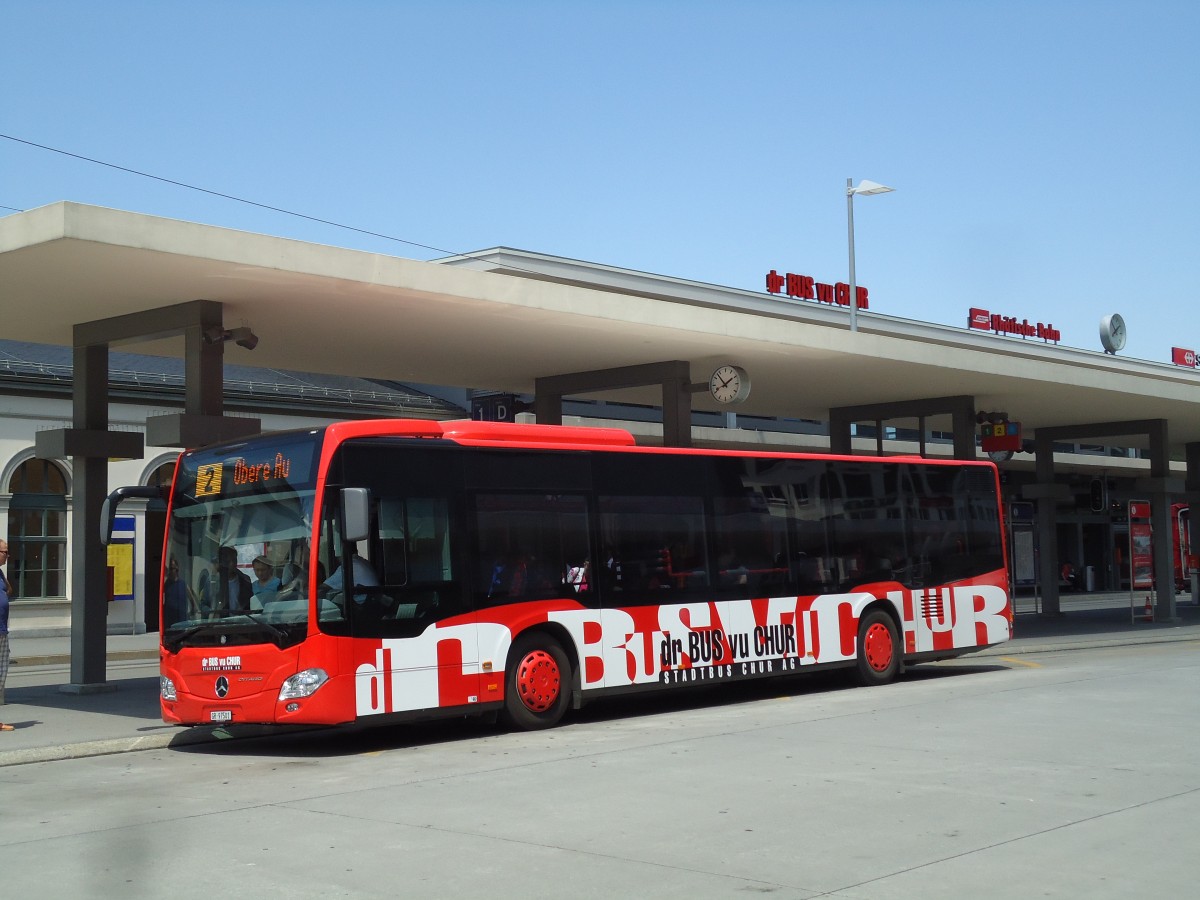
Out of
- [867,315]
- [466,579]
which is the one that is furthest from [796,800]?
[867,315]

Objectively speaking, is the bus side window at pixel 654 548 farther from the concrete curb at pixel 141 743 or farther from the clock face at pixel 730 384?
the clock face at pixel 730 384

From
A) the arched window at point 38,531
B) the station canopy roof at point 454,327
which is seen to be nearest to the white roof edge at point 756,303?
the station canopy roof at point 454,327

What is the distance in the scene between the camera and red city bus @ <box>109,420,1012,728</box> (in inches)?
485

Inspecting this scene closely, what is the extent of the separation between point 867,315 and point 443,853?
161 ft

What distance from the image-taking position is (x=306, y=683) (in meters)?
12.0

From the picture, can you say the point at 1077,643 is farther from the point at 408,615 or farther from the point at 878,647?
the point at 408,615

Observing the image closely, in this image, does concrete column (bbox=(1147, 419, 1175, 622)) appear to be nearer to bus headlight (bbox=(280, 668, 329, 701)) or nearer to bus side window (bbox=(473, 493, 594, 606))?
bus side window (bbox=(473, 493, 594, 606))

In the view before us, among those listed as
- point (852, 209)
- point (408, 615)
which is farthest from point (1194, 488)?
point (408, 615)

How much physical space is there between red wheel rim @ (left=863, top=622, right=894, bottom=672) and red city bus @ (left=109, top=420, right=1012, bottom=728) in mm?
38

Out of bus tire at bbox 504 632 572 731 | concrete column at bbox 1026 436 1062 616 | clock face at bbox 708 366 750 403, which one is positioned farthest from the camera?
concrete column at bbox 1026 436 1062 616

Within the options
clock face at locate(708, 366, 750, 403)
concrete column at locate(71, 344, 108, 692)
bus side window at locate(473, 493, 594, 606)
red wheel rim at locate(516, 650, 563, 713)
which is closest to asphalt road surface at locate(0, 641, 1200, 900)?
red wheel rim at locate(516, 650, 563, 713)

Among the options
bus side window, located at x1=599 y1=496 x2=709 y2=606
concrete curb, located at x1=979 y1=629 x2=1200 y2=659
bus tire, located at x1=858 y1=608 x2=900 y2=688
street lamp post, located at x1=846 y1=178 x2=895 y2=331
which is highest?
street lamp post, located at x1=846 y1=178 x2=895 y2=331

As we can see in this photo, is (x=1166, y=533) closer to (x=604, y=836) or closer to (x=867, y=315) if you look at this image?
(x=867, y=315)

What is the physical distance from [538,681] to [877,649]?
588cm
